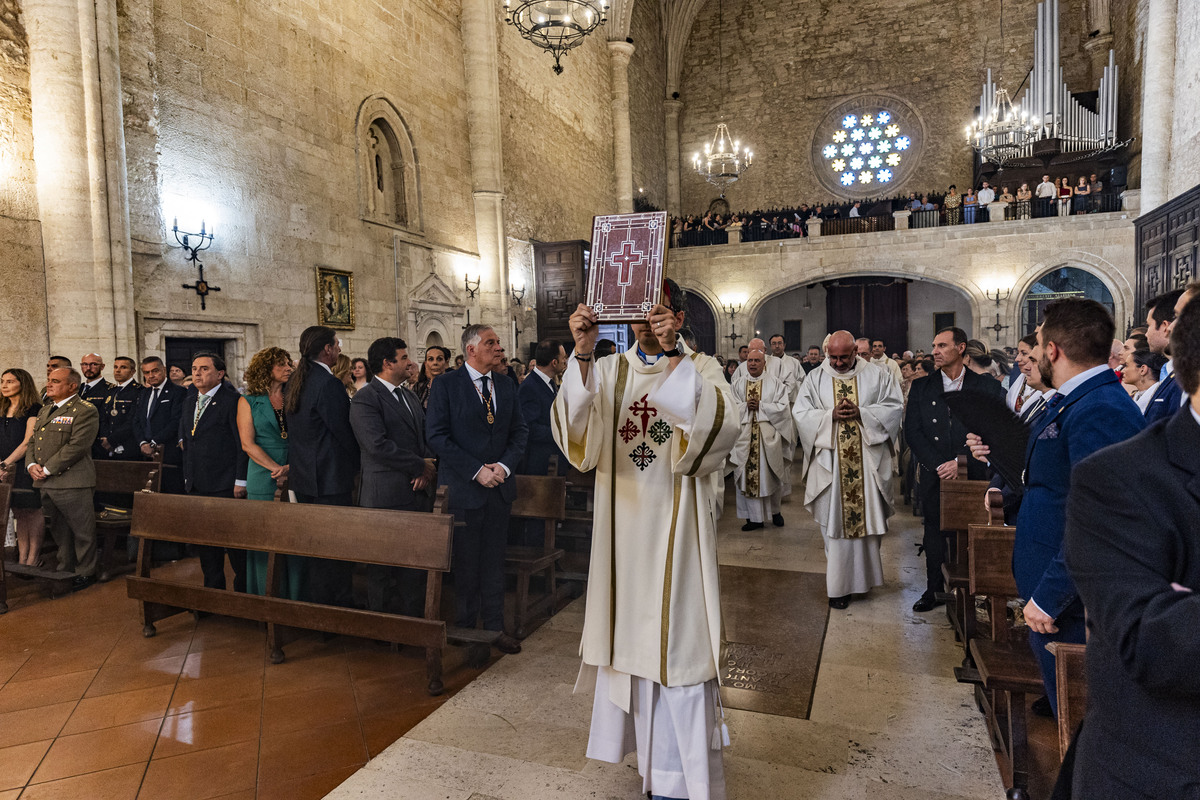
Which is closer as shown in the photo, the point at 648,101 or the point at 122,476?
the point at 122,476

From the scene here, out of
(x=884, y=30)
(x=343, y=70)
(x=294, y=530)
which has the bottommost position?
(x=294, y=530)

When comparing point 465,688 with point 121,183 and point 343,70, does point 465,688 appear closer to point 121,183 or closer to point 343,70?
point 121,183

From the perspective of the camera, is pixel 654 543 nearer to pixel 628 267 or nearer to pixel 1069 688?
pixel 628 267

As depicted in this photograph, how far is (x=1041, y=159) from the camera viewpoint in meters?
16.5

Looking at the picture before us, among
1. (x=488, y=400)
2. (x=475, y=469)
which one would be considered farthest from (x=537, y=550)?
(x=488, y=400)

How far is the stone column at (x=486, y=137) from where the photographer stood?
1258cm

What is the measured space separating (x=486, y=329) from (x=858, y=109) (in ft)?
68.8

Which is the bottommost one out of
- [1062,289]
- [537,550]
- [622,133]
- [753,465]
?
[537,550]

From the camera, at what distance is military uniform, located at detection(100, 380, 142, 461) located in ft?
19.9

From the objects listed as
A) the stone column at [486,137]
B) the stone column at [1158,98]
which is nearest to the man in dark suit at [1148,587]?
the stone column at [1158,98]

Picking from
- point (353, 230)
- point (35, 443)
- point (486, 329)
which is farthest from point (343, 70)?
point (486, 329)

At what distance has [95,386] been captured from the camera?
241 inches

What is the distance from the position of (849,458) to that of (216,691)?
3892 millimetres

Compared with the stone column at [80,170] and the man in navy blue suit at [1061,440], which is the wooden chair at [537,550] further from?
the stone column at [80,170]
